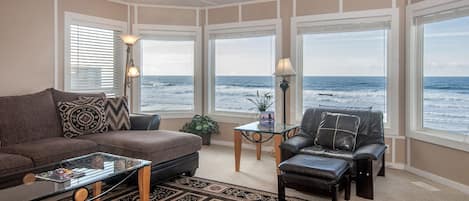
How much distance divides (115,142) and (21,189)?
1270 mm

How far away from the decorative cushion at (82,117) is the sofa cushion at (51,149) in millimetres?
279

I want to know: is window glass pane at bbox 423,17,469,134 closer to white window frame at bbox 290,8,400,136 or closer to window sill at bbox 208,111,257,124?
white window frame at bbox 290,8,400,136

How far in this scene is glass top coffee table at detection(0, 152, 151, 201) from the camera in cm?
226

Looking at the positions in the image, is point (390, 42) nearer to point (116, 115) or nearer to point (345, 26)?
point (345, 26)

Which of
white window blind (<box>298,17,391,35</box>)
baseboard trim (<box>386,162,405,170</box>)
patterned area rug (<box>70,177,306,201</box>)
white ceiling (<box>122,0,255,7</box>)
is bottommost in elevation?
patterned area rug (<box>70,177,306,201</box>)

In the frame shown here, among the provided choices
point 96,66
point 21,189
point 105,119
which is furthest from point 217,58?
point 21,189

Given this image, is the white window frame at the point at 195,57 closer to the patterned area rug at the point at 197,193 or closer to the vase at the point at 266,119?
the vase at the point at 266,119

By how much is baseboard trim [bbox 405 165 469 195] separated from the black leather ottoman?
1.29m

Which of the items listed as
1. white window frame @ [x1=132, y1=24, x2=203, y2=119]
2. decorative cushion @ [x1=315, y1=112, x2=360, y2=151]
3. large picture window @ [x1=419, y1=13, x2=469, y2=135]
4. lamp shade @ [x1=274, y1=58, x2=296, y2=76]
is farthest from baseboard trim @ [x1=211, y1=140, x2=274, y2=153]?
large picture window @ [x1=419, y1=13, x2=469, y2=135]

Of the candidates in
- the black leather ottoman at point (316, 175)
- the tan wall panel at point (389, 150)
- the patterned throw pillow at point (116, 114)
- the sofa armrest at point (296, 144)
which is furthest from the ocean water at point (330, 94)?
the black leather ottoman at point (316, 175)

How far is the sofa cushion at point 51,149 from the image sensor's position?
3.09m

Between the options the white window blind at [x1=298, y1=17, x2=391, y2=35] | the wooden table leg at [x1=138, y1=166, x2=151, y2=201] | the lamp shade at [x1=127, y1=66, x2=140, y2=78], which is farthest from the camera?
the lamp shade at [x1=127, y1=66, x2=140, y2=78]

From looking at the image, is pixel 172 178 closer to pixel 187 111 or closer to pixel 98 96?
pixel 98 96

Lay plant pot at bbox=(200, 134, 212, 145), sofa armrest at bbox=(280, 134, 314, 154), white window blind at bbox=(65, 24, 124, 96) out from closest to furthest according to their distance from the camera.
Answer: sofa armrest at bbox=(280, 134, 314, 154)
white window blind at bbox=(65, 24, 124, 96)
plant pot at bbox=(200, 134, 212, 145)
